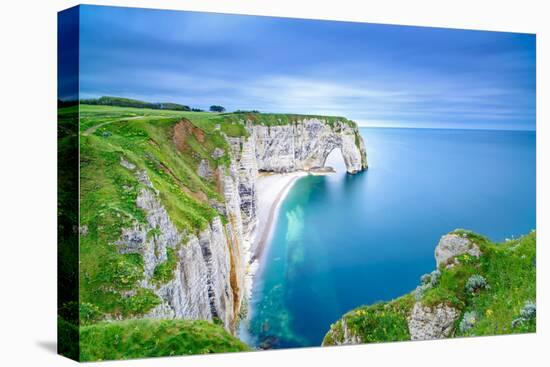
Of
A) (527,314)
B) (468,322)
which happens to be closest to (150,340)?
(468,322)

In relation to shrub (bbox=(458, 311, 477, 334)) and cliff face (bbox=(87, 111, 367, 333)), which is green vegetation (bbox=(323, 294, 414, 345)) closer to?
shrub (bbox=(458, 311, 477, 334))

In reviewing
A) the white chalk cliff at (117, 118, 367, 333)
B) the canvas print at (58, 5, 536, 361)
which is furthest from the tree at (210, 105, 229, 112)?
the white chalk cliff at (117, 118, 367, 333)

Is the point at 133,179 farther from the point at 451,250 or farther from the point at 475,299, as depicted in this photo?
the point at 475,299

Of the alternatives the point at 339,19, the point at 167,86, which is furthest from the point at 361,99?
the point at 167,86

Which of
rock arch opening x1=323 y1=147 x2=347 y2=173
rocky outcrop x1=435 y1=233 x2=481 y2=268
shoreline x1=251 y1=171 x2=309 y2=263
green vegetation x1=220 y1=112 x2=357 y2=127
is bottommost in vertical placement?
rocky outcrop x1=435 y1=233 x2=481 y2=268

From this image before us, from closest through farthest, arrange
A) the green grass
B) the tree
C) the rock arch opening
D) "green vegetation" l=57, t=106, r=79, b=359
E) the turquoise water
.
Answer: the green grass, "green vegetation" l=57, t=106, r=79, b=359, the tree, the turquoise water, the rock arch opening

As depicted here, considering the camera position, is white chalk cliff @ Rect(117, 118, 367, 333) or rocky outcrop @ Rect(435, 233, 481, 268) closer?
white chalk cliff @ Rect(117, 118, 367, 333)
